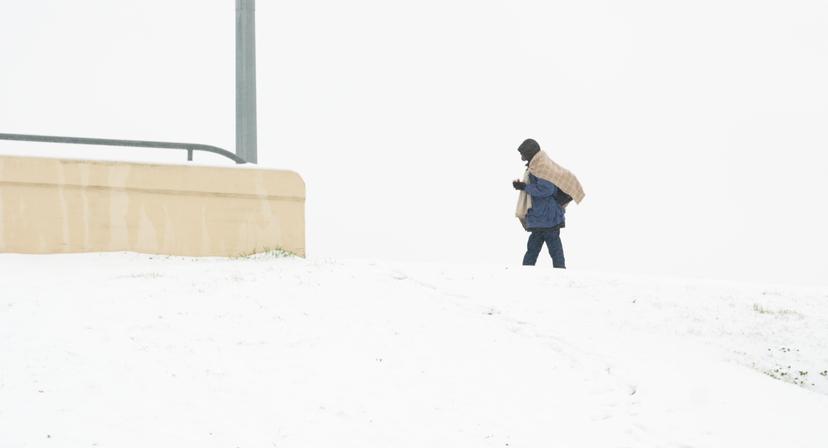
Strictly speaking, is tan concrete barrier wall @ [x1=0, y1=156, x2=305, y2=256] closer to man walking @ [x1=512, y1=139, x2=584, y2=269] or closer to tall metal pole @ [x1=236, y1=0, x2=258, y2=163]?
tall metal pole @ [x1=236, y1=0, x2=258, y2=163]

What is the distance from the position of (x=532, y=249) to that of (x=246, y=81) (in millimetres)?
4130

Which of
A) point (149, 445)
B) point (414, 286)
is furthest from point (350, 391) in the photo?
point (414, 286)

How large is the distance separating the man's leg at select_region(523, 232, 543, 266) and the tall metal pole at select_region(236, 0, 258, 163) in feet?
11.8

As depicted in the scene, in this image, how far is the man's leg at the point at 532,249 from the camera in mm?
11453

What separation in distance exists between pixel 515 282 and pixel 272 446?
4749 millimetres

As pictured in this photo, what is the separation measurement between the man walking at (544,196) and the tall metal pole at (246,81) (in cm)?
334

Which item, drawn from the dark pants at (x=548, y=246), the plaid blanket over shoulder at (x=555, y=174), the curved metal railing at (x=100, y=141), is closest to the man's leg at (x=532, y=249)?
the dark pants at (x=548, y=246)

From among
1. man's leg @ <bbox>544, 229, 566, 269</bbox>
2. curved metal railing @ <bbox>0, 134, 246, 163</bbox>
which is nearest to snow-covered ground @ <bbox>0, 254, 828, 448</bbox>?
man's leg @ <bbox>544, 229, 566, 269</bbox>

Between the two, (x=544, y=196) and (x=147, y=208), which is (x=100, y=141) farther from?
(x=544, y=196)

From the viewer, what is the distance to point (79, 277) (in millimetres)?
9469

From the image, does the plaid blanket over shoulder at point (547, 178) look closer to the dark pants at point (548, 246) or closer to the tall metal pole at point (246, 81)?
the dark pants at point (548, 246)

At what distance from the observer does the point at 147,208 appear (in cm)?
1073

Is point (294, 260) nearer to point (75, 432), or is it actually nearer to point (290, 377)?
point (290, 377)

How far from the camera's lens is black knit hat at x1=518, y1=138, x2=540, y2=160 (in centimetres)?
1136
